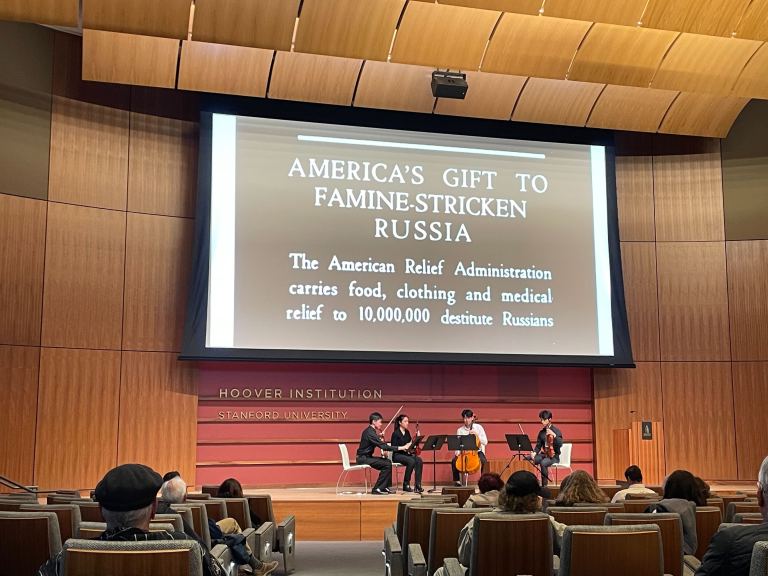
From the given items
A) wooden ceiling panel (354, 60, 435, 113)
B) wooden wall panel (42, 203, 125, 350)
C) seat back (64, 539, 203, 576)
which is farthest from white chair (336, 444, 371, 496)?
seat back (64, 539, 203, 576)

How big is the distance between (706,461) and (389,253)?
533cm

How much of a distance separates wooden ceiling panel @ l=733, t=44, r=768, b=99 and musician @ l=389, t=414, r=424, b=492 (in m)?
5.98

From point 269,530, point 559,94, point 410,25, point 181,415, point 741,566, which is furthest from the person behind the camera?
point 559,94

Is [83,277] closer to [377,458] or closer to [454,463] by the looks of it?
[377,458]

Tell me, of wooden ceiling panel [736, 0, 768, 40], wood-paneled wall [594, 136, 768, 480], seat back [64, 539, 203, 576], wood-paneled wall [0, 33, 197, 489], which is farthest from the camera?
wood-paneled wall [594, 136, 768, 480]

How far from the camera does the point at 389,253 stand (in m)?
10.9

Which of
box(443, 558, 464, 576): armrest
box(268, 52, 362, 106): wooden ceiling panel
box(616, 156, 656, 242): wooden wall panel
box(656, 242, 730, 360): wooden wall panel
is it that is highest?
box(268, 52, 362, 106): wooden ceiling panel

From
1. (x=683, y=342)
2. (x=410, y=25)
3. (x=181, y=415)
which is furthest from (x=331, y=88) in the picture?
(x=683, y=342)

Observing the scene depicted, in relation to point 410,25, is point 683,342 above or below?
below

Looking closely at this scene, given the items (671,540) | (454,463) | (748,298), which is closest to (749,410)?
(748,298)

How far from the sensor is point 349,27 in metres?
9.39

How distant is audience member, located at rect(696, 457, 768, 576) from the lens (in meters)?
2.25

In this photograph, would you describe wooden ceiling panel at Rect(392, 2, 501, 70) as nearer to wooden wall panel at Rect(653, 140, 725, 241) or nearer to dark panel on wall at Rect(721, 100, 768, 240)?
wooden wall panel at Rect(653, 140, 725, 241)

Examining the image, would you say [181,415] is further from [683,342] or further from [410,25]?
[683,342]
